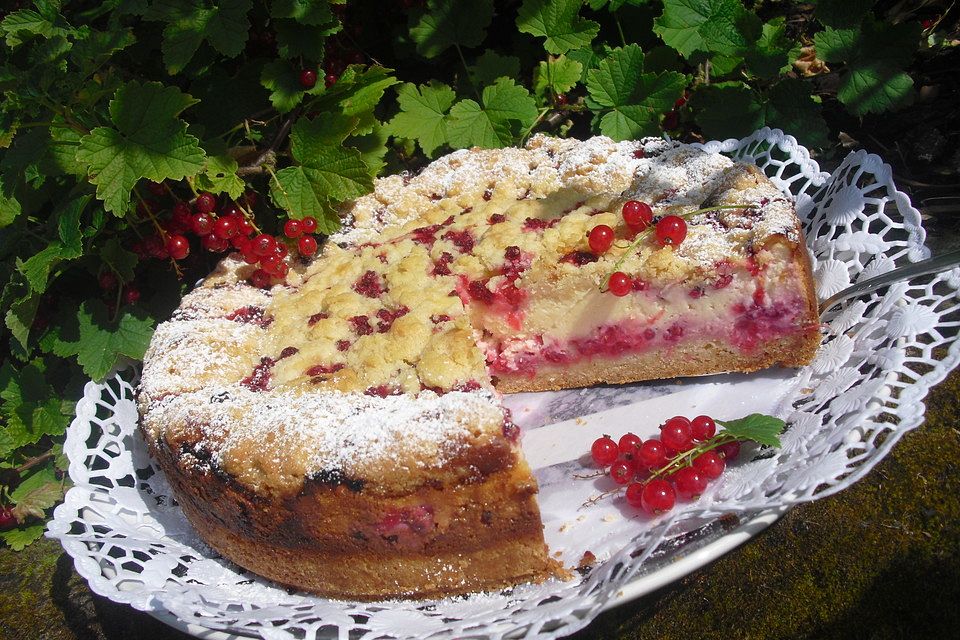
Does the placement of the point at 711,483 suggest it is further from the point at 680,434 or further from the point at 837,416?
the point at 837,416

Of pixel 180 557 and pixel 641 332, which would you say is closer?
pixel 180 557

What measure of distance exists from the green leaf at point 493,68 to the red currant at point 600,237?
1141 millimetres

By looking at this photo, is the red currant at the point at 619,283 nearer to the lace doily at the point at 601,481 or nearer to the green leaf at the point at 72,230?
the lace doily at the point at 601,481

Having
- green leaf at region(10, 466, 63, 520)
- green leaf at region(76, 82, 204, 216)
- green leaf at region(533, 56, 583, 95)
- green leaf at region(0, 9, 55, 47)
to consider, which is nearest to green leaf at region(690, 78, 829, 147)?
green leaf at region(533, 56, 583, 95)

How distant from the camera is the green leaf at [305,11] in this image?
2.73 m

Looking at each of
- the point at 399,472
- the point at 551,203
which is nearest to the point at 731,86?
the point at 551,203

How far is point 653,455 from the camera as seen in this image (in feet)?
7.69

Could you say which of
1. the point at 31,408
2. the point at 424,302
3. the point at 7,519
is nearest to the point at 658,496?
the point at 424,302

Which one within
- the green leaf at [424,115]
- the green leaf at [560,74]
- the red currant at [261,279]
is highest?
the green leaf at [560,74]

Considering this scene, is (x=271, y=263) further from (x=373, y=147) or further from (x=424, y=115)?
(x=424, y=115)

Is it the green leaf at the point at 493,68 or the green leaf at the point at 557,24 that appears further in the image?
the green leaf at the point at 493,68

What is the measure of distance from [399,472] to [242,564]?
2.36 feet

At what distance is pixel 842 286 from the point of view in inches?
108

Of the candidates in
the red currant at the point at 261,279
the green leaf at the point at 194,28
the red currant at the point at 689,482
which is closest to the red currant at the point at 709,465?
the red currant at the point at 689,482
